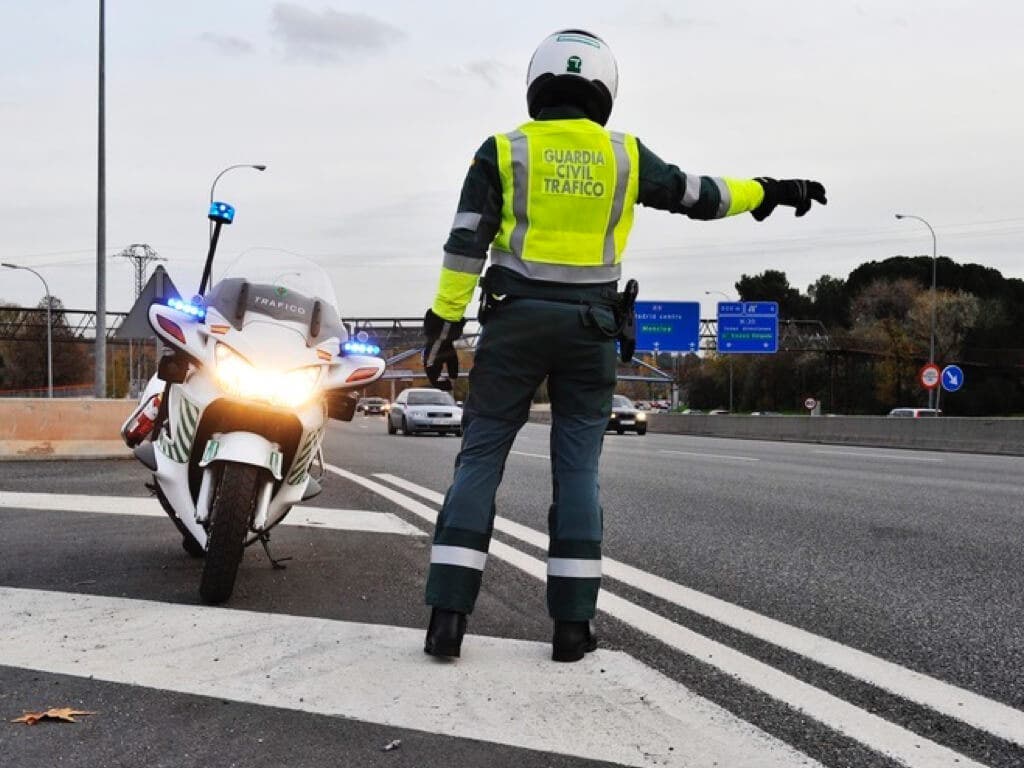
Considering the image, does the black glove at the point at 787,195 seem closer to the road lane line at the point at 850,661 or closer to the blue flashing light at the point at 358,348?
the road lane line at the point at 850,661

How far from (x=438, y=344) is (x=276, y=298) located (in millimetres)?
1118

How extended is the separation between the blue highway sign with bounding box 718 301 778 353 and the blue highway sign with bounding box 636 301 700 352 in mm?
1820

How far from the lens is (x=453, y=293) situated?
3531mm

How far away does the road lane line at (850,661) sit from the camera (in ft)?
9.03

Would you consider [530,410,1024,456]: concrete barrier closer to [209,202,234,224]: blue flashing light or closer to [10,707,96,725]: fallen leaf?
[209,202,234,224]: blue flashing light

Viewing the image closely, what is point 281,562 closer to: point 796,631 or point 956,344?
point 796,631

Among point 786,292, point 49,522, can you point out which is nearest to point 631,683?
point 49,522

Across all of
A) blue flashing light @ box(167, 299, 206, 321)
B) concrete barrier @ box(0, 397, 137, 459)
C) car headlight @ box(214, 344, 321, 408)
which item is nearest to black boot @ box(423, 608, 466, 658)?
car headlight @ box(214, 344, 321, 408)

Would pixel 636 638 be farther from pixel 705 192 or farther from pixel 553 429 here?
pixel 705 192

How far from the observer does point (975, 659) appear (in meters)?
3.37

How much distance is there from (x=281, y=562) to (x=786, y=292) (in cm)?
11086

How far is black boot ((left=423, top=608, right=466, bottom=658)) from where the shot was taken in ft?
10.7

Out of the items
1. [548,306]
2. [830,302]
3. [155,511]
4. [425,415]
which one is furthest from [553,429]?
[830,302]

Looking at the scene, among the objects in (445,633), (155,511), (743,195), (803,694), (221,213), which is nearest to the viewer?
(803,694)
